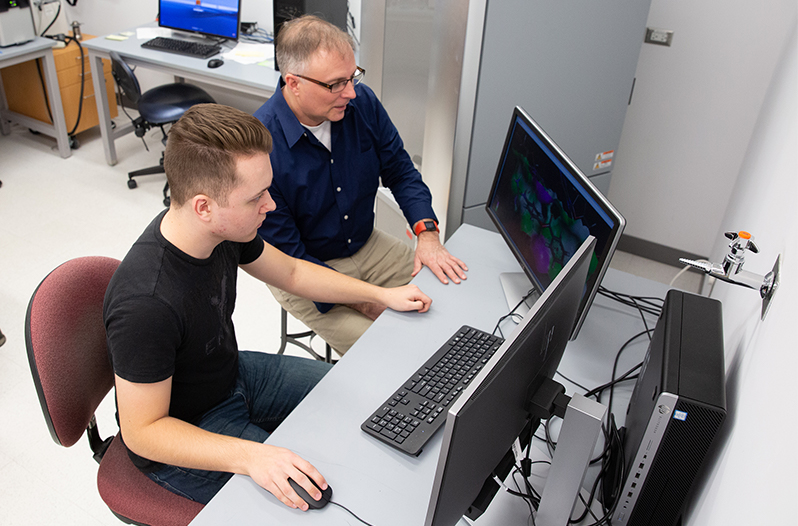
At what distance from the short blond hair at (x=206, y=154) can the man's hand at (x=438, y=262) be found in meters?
0.69

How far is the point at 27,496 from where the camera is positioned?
189 centimetres

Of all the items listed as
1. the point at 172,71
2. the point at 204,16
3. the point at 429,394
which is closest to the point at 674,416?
the point at 429,394

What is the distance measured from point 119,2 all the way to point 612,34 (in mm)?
3651

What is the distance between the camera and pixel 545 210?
1.46 meters

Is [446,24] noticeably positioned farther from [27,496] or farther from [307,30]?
[27,496]

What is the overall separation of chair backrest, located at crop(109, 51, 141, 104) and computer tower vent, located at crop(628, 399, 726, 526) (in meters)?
3.21

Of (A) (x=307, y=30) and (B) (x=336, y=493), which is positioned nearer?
(B) (x=336, y=493)

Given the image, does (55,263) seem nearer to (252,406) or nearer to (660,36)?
(252,406)

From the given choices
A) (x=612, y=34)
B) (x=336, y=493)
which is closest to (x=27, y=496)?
(x=336, y=493)

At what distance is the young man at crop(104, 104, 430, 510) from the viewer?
1.12 m

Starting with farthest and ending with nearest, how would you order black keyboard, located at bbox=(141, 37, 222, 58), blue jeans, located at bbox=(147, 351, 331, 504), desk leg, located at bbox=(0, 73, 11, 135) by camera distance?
1. desk leg, located at bbox=(0, 73, 11, 135)
2. black keyboard, located at bbox=(141, 37, 222, 58)
3. blue jeans, located at bbox=(147, 351, 331, 504)

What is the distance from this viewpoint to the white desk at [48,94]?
11.4ft

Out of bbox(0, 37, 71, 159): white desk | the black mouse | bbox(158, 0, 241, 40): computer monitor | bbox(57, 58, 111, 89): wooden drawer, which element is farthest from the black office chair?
the black mouse

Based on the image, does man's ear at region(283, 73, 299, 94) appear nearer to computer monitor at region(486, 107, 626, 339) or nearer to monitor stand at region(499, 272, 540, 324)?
computer monitor at region(486, 107, 626, 339)
